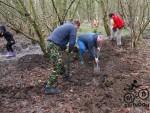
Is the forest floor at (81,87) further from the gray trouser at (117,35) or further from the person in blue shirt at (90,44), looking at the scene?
the gray trouser at (117,35)

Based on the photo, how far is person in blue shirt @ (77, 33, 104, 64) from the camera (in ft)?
36.3

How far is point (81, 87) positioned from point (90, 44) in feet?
6.85

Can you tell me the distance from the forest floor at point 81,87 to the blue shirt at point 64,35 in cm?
123

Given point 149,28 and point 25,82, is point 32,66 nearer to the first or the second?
point 25,82

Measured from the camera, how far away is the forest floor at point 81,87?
817 centimetres

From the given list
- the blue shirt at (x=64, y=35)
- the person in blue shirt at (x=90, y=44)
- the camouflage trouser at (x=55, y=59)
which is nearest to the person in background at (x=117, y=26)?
the person in blue shirt at (x=90, y=44)

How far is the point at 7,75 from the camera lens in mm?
11102

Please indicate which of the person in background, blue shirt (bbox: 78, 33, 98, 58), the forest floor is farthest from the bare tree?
blue shirt (bbox: 78, 33, 98, 58)

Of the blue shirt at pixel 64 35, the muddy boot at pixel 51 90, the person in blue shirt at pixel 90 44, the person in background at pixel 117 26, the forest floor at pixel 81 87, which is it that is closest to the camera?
the forest floor at pixel 81 87

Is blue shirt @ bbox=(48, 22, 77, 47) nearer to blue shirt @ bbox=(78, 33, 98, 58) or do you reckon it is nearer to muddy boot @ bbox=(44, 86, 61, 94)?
muddy boot @ bbox=(44, 86, 61, 94)

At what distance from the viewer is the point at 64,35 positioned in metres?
8.99

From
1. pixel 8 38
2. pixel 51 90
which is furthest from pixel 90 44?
pixel 8 38

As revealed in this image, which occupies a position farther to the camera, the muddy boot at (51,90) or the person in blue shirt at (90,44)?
the person in blue shirt at (90,44)

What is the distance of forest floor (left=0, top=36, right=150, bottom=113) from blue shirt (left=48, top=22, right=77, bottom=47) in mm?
1233
